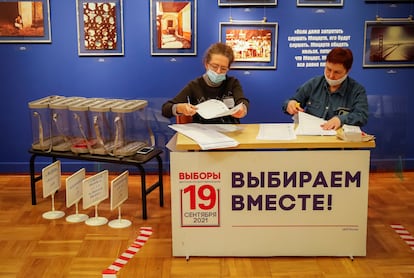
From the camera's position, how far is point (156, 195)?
4.91 m

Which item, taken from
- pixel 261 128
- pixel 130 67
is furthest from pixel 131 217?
A: pixel 130 67

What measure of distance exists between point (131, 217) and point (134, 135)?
0.75m

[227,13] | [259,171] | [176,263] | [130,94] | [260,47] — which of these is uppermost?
[227,13]

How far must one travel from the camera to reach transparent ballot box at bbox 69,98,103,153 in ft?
14.5

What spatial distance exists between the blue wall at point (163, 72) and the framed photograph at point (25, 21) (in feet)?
0.21

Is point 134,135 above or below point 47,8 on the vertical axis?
below

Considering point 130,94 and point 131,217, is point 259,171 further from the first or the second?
point 130,94

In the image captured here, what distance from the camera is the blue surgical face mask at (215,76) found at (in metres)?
3.75

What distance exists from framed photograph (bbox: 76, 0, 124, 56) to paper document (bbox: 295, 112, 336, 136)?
2.35m

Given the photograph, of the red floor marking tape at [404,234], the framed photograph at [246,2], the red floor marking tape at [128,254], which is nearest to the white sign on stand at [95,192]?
the red floor marking tape at [128,254]

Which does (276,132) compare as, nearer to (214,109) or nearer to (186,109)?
(214,109)

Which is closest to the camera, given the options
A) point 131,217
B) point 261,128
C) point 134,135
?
point 261,128

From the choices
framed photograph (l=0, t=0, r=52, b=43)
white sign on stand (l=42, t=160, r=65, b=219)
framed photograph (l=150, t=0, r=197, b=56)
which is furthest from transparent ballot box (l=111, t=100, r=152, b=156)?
framed photograph (l=0, t=0, r=52, b=43)

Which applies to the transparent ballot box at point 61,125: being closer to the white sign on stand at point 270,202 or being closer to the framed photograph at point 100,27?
the framed photograph at point 100,27
